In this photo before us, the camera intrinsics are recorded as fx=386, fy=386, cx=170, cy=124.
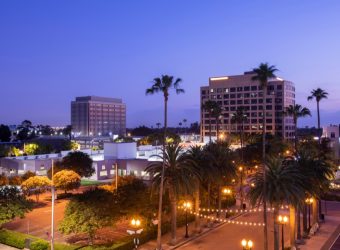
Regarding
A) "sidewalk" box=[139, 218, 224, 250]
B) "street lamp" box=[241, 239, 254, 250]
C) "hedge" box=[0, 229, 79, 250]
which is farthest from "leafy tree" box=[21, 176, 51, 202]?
"street lamp" box=[241, 239, 254, 250]

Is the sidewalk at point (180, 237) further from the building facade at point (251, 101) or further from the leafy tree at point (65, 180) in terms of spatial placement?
the building facade at point (251, 101)

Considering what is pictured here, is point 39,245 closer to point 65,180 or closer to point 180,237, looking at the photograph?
point 180,237

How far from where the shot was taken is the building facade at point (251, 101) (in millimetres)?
165075

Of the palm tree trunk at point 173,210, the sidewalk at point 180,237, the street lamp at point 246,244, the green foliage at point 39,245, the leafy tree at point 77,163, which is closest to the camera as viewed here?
the street lamp at point 246,244

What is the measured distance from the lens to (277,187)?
29.5 metres

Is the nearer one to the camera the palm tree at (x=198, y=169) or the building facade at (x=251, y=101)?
the palm tree at (x=198, y=169)

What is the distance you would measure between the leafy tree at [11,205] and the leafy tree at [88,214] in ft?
20.4

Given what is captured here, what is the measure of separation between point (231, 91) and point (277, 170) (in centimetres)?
15026

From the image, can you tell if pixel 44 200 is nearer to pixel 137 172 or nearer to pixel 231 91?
pixel 137 172

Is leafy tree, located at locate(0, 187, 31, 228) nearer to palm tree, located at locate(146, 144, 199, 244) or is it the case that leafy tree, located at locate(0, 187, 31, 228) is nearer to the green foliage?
the green foliage

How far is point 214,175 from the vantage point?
133ft

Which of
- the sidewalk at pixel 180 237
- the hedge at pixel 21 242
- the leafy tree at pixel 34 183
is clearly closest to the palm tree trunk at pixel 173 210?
the sidewalk at pixel 180 237

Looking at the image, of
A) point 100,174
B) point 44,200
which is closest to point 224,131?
point 100,174

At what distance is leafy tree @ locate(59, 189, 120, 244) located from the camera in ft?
110
